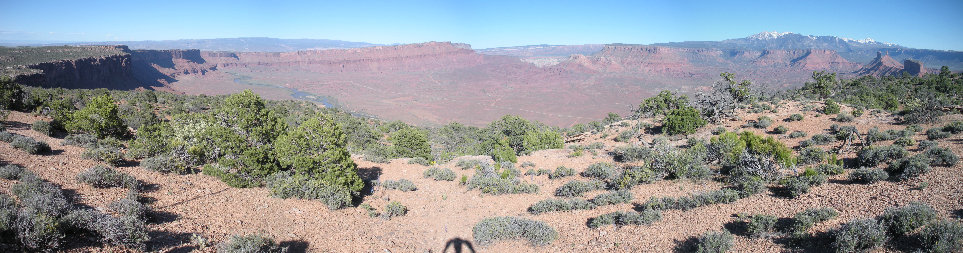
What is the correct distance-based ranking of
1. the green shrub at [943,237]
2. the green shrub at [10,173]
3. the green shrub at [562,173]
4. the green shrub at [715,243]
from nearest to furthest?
the green shrub at [943,237] → the green shrub at [715,243] → the green shrub at [10,173] → the green shrub at [562,173]

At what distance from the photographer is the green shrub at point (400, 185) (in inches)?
736

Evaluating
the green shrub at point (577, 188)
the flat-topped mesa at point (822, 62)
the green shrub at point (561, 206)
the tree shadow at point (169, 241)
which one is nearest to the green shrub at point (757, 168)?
the green shrub at point (577, 188)

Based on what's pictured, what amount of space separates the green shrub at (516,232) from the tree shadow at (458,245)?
31cm

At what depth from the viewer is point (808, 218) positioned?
9242 millimetres

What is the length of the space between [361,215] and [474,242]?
16.2ft

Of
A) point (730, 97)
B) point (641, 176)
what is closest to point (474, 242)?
point (641, 176)

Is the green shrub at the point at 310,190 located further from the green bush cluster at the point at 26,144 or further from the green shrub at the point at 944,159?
the green shrub at the point at 944,159

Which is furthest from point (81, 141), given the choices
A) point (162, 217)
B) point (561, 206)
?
point (561, 206)

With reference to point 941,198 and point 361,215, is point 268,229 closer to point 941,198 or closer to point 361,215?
point 361,215

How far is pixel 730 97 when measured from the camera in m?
30.8

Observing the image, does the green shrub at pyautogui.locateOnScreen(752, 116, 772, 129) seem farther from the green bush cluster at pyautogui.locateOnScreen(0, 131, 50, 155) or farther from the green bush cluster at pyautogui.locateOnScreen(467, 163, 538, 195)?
the green bush cluster at pyautogui.locateOnScreen(0, 131, 50, 155)

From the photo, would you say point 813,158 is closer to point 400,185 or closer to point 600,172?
point 600,172

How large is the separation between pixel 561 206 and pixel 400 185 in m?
8.31

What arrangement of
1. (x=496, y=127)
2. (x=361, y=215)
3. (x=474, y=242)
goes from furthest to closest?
1. (x=496, y=127)
2. (x=361, y=215)
3. (x=474, y=242)
